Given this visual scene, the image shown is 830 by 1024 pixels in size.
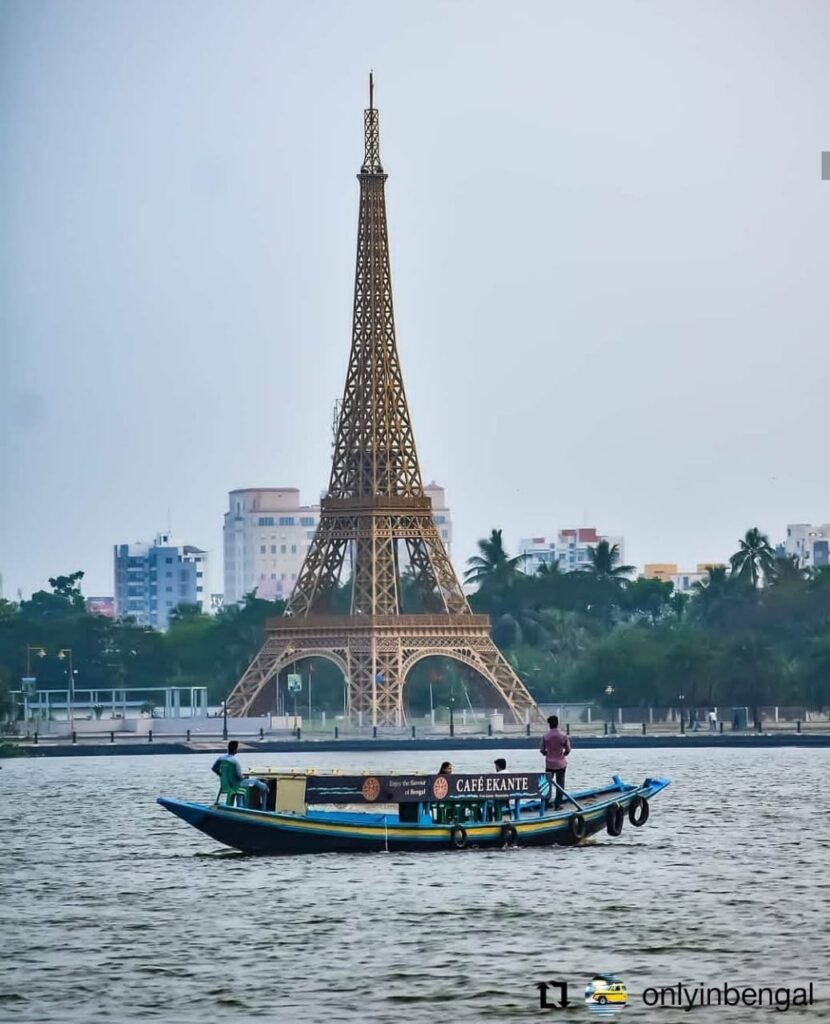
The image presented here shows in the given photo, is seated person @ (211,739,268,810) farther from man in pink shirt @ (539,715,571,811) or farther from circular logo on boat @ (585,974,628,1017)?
circular logo on boat @ (585,974,628,1017)

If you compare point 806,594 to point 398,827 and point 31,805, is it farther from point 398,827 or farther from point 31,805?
point 398,827

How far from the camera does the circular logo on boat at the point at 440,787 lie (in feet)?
241

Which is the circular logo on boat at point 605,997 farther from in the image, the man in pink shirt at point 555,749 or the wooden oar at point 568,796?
the wooden oar at point 568,796

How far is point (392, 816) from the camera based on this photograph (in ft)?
245

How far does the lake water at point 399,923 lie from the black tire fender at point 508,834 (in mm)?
446

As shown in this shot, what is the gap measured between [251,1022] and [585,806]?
3099 cm

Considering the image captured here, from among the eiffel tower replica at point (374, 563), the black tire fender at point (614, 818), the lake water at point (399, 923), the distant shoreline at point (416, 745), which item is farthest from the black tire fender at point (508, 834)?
the eiffel tower replica at point (374, 563)

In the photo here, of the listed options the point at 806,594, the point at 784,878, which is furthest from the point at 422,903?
the point at 806,594

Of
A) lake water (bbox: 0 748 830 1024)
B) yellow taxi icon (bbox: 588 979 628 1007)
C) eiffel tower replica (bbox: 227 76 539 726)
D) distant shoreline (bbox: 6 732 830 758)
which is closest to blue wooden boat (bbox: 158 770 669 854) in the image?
lake water (bbox: 0 748 830 1024)

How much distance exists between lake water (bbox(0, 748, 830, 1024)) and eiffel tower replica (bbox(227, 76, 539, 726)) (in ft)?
265

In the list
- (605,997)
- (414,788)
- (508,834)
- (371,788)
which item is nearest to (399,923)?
(605,997)

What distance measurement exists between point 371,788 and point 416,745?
88.3 metres

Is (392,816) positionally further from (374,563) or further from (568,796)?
(374,563)

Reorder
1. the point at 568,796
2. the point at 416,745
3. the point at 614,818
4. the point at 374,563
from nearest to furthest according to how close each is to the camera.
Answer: the point at 568,796 < the point at 614,818 < the point at 416,745 < the point at 374,563
